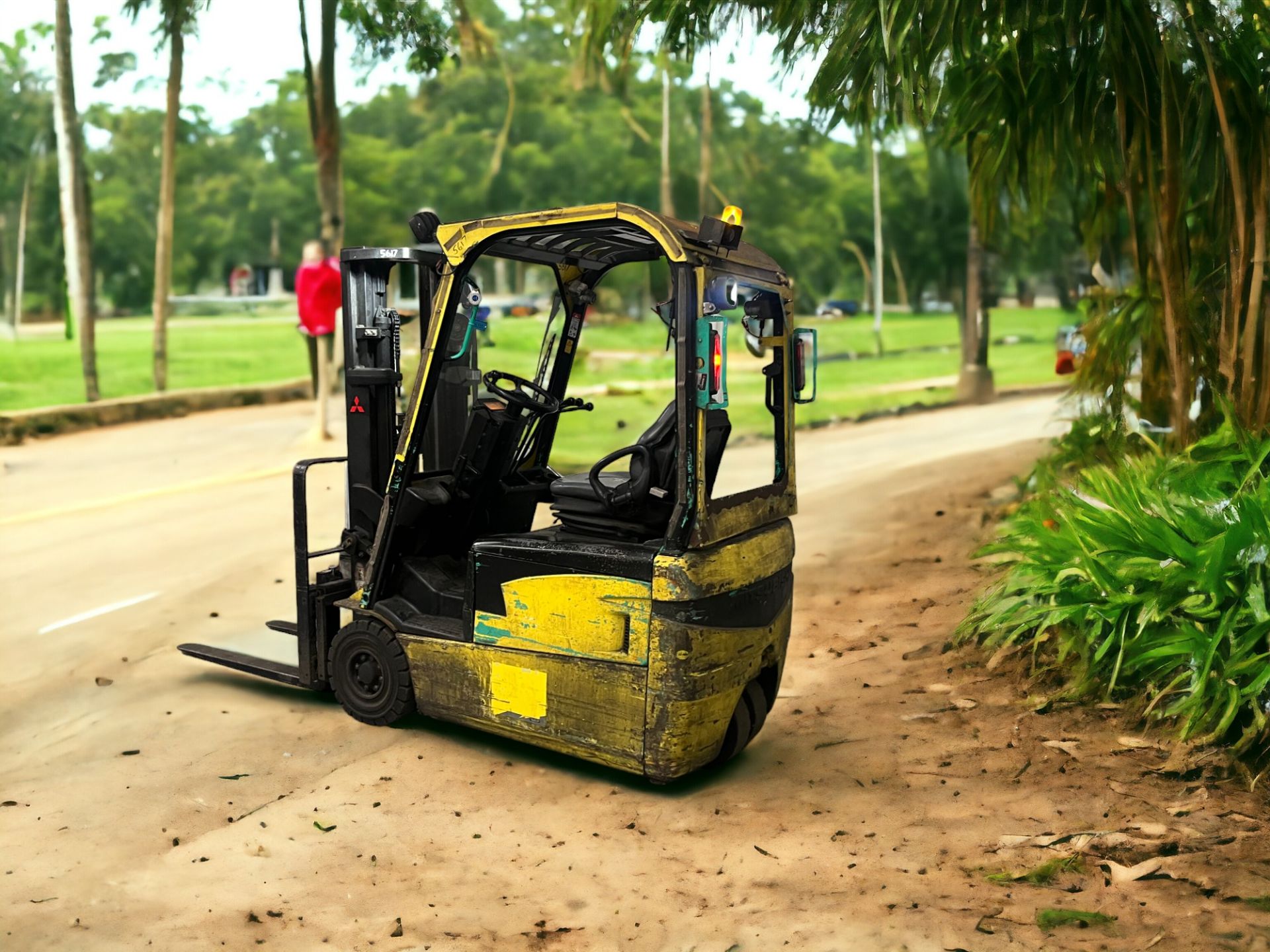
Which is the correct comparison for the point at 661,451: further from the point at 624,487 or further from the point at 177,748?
the point at 177,748

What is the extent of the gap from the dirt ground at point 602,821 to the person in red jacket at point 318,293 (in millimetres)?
5786

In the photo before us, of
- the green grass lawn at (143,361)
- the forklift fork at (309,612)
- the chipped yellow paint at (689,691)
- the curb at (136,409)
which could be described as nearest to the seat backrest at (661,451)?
the chipped yellow paint at (689,691)

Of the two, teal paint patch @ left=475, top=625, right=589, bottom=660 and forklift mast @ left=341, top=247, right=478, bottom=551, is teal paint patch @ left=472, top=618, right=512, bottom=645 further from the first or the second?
forklift mast @ left=341, top=247, right=478, bottom=551

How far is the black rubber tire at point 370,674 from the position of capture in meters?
5.64

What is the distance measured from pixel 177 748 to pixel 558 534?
6.40 feet

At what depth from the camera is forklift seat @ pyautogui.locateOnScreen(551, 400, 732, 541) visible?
490 centimetres

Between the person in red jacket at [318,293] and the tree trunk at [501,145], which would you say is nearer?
the person in red jacket at [318,293]

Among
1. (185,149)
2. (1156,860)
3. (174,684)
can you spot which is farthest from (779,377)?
(185,149)

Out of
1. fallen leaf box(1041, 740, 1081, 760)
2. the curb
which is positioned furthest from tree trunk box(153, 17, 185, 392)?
fallen leaf box(1041, 740, 1081, 760)

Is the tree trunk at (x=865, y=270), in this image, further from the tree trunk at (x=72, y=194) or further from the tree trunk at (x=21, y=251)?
the tree trunk at (x=72, y=194)

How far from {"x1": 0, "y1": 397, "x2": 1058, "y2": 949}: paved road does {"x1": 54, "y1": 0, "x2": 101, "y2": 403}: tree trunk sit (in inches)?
321

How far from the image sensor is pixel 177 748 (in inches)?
217

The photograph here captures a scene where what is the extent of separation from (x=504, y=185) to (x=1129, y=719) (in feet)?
120

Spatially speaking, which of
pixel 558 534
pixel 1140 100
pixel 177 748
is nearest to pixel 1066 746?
pixel 558 534
